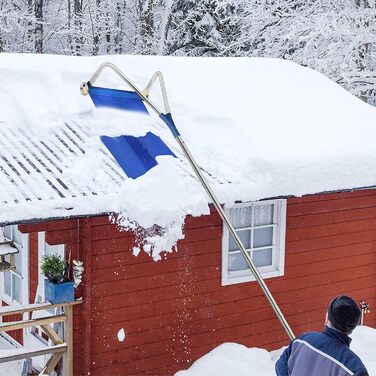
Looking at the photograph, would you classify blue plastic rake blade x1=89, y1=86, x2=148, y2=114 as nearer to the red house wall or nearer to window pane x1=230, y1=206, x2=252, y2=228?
the red house wall

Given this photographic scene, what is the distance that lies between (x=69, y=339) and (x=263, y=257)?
2.92 m

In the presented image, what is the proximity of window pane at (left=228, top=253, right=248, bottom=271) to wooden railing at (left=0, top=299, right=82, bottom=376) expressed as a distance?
2156 mm

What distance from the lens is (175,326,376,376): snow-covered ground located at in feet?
24.2

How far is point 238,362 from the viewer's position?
753cm

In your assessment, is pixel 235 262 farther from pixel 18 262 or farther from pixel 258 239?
pixel 18 262

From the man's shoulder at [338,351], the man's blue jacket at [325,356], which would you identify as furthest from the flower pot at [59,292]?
the man's shoulder at [338,351]

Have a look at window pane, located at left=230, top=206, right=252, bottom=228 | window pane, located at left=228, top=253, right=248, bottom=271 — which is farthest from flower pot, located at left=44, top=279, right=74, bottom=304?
window pane, located at left=230, top=206, right=252, bottom=228

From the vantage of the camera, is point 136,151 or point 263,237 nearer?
point 136,151

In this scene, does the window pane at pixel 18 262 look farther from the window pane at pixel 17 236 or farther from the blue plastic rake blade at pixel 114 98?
the blue plastic rake blade at pixel 114 98

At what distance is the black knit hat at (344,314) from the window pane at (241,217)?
4143 millimetres

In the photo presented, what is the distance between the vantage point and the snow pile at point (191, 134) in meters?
6.73

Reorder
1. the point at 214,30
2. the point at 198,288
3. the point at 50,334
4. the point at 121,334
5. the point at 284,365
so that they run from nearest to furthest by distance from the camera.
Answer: the point at 284,365 < the point at 50,334 < the point at 121,334 < the point at 198,288 < the point at 214,30

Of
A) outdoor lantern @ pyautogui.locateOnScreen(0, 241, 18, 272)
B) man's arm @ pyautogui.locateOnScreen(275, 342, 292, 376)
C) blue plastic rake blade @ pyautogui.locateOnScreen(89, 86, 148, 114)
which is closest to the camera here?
man's arm @ pyautogui.locateOnScreen(275, 342, 292, 376)

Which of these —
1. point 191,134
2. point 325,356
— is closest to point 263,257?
point 191,134
